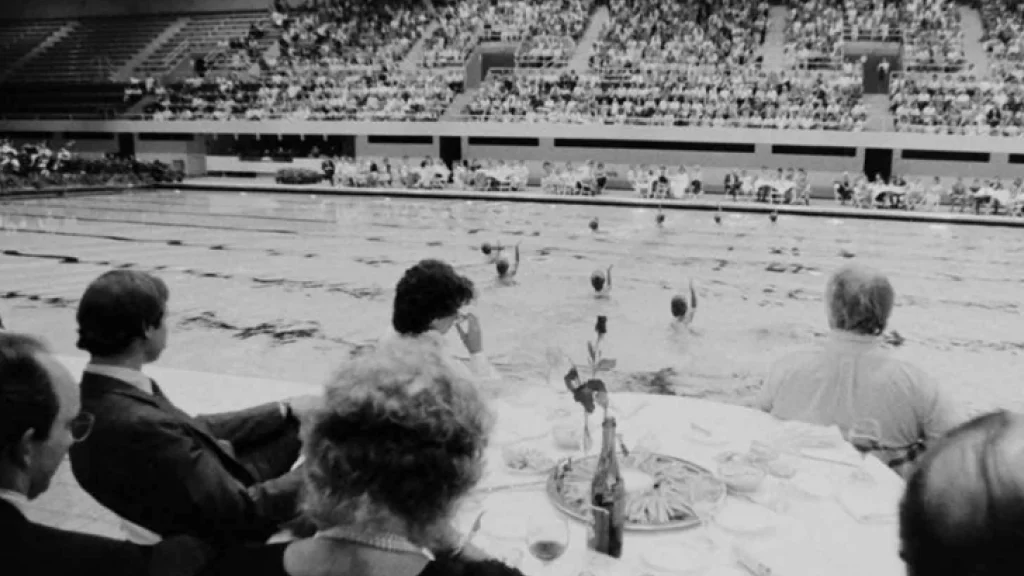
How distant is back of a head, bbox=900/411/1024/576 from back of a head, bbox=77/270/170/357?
2045mm

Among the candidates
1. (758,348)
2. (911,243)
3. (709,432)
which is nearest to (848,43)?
(911,243)

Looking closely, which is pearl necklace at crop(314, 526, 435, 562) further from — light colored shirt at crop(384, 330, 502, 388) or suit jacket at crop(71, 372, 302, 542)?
light colored shirt at crop(384, 330, 502, 388)

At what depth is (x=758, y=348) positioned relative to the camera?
693 centimetres

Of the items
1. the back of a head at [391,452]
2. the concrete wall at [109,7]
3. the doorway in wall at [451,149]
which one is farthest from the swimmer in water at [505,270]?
the concrete wall at [109,7]

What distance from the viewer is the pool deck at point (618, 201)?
16.2 metres

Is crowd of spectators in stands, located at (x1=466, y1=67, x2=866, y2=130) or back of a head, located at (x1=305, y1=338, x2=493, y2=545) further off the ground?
crowd of spectators in stands, located at (x1=466, y1=67, x2=866, y2=130)

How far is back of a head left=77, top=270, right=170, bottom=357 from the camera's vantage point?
229cm

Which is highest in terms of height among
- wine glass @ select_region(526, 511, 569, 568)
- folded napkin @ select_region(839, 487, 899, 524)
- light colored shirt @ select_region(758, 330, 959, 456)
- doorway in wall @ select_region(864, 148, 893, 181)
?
doorway in wall @ select_region(864, 148, 893, 181)

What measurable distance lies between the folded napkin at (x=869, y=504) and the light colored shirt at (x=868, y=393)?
1.71ft

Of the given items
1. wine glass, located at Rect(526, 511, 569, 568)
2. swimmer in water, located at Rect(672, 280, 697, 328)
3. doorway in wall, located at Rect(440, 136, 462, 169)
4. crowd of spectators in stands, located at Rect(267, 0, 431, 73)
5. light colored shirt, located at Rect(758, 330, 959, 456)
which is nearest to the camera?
wine glass, located at Rect(526, 511, 569, 568)

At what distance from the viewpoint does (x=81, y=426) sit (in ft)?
6.39

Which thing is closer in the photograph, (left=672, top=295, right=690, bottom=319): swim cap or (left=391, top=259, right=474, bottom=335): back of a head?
(left=391, top=259, right=474, bottom=335): back of a head

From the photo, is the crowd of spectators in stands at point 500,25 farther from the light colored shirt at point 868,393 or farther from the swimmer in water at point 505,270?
the light colored shirt at point 868,393

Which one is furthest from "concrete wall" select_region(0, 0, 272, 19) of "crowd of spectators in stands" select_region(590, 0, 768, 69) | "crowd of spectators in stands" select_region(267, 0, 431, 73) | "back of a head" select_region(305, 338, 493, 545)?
"back of a head" select_region(305, 338, 493, 545)
